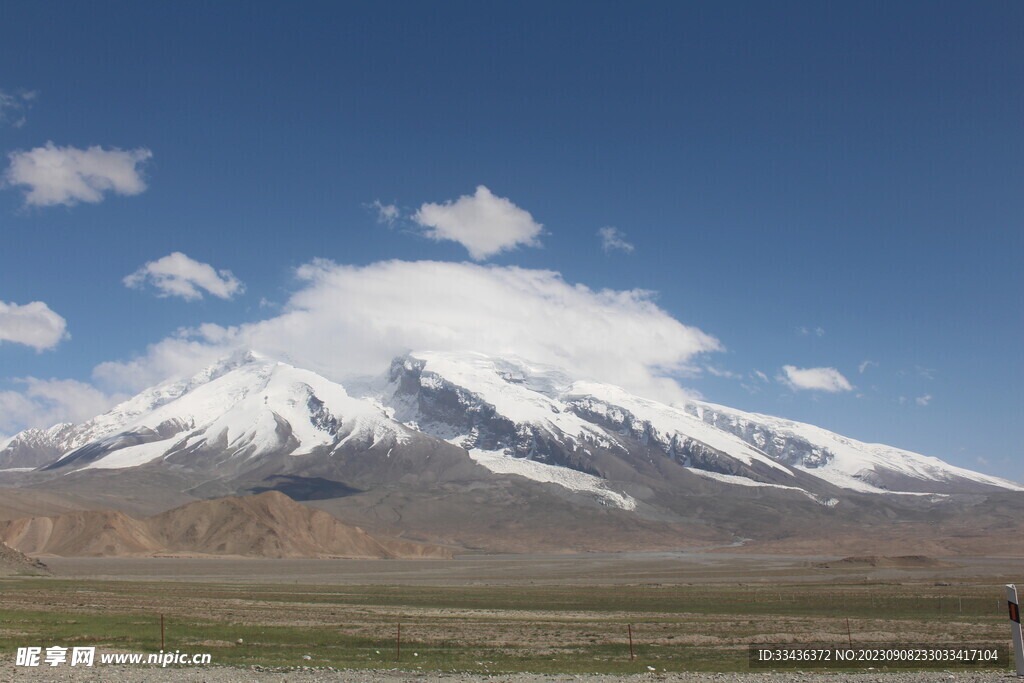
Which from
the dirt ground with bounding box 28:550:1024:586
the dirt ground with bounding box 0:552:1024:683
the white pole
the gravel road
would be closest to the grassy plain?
the dirt ground with bounding box 0:552:1024:683

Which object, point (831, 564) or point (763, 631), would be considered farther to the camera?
point (831, 564)

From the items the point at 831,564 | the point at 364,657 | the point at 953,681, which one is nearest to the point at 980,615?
the point at 953,681

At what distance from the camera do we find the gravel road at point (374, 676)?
22.9m

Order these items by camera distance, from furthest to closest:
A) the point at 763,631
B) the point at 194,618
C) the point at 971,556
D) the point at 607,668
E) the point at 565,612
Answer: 1. the point at 971,556
2. the point at 565,612
3. the point at 194,618
4. the point at 763,631
5. the point at 607,668

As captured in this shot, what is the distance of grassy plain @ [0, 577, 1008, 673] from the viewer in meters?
30.8

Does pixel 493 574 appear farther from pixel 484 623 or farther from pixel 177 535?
pixel 177 535

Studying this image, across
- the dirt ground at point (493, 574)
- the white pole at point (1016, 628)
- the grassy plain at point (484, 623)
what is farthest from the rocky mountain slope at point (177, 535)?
the white pole at point (1016, 628)

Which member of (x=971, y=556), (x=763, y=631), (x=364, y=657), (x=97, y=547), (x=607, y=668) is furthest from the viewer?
(x=971, y=556)

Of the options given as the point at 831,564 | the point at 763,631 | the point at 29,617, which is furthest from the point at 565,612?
the point at 831,564

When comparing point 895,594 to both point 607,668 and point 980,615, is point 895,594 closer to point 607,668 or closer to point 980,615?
point 980,615

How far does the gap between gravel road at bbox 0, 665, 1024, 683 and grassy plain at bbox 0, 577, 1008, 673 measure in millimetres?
2204

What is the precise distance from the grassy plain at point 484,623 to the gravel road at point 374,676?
2204 millimetres

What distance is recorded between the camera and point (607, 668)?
2741cm

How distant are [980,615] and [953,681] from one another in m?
34.1
